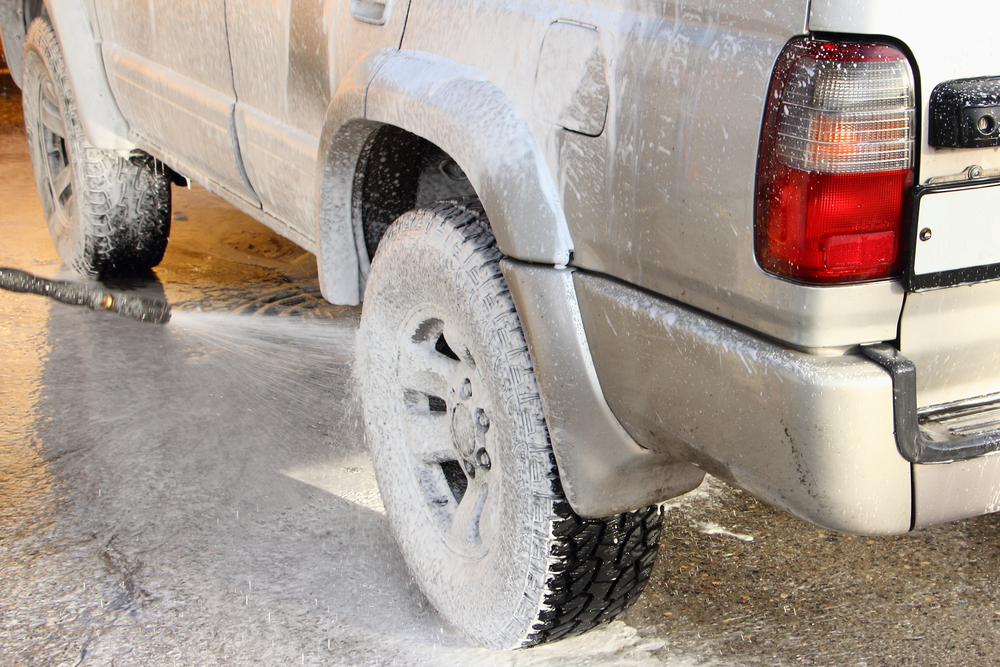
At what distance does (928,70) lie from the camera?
1.21 metres

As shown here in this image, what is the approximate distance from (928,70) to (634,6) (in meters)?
0.44

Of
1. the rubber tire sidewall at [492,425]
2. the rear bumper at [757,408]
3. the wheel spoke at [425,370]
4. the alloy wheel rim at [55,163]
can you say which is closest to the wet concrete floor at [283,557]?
the rubber tire sidewall at [492,425]

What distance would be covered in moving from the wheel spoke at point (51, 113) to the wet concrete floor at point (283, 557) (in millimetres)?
1127

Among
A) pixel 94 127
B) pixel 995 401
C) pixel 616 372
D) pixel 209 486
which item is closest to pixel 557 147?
pixel 616 372

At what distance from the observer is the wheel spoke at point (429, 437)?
2.22m

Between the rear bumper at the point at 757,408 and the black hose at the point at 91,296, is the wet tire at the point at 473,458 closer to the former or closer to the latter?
the rear bumper at the point at 757,408

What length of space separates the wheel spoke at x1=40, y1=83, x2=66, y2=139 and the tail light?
3.74 meters

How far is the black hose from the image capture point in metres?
4.08

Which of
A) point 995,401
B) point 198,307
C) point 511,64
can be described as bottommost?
point 198,307

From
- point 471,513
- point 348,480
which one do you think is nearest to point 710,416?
point 471,513

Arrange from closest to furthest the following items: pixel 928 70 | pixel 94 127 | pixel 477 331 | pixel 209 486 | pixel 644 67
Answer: pixel 928 70, pixel 644 67, pixel 477 331, pixel 209 486, pixel 94 127

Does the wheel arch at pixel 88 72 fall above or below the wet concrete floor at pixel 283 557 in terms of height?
above

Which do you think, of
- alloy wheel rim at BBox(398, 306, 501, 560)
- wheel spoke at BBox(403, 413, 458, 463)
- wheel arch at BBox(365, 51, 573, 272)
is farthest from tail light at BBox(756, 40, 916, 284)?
wheel spoke at BBox(403, 413, 458, 463)

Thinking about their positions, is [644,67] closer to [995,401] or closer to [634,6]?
[634,6]
